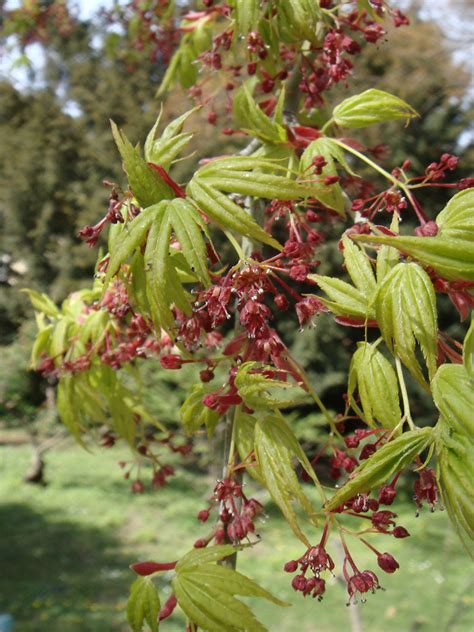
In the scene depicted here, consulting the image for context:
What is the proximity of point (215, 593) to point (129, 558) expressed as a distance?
5.84 m

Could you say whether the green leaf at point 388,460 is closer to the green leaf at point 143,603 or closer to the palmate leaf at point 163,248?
the palmate leaf at point 163,248

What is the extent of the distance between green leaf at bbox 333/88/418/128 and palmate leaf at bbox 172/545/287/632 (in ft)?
2.19

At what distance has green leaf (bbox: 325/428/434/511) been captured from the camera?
65cm

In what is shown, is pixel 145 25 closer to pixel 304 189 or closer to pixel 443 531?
pixel 304 189

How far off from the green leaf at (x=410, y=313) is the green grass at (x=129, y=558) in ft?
10.4

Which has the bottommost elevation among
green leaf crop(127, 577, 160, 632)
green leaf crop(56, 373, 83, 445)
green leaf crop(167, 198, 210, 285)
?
green leaf crop(127, 577, 160, 632)

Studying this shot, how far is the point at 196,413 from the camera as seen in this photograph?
936 mm

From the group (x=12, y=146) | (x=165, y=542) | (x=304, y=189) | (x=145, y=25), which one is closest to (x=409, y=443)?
(x=304, y=189)

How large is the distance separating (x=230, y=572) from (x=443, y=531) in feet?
25.1

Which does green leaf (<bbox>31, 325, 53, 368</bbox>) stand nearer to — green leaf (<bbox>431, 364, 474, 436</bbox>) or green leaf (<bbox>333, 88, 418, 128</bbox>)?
green leaf (<bbox>333, 88, 418, 128</bbox>)

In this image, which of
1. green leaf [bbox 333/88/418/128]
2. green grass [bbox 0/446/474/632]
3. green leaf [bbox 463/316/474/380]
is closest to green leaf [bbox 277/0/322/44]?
green leaf [bbox 333/88/418/128]

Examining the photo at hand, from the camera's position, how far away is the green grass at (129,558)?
197 inches

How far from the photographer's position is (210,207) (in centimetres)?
78

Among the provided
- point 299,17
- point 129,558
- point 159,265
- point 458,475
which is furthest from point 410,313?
point 129,558
